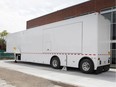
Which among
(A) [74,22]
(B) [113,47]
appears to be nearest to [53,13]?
(B) [113,47]

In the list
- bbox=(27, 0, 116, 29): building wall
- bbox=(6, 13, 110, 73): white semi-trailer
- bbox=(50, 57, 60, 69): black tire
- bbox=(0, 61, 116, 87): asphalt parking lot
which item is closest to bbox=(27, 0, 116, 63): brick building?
bbox=(27, 0, 116, 29): building wall

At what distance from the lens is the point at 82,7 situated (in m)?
19.6

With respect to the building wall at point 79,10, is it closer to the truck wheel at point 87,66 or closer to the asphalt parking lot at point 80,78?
the truck wheel at point 87,66

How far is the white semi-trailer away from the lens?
365 inches

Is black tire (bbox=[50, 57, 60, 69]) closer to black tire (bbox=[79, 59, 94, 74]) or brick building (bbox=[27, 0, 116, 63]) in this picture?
black tire (bbox=[79, 59, 94, 74])

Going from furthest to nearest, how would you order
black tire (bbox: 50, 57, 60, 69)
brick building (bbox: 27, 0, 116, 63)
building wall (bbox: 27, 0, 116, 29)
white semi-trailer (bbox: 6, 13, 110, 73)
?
building wall (bbox: 27, 0, 116, 29) < brick building (bbox: 27, 0, 116, 63) < black tire (bbox: 50, 57, 60, 69) < white semi-trailer (bbox: 6, 13, 110, 73)

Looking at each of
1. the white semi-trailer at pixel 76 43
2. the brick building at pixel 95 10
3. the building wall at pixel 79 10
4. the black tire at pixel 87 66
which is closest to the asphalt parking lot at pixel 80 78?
the black tire at pixel 87 66

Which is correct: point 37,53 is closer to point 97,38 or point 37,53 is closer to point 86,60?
point 86,60

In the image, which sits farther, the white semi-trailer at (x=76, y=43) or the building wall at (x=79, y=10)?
the building wall at (x=79, y=10)

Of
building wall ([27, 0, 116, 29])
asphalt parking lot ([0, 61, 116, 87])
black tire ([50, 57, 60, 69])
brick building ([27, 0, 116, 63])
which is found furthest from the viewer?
building wall ([27, 0, 116, 29])

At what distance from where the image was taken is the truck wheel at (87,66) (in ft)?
30.5

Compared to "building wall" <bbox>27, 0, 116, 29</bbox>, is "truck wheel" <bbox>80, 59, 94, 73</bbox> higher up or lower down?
lower down

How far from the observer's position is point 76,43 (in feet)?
33.4

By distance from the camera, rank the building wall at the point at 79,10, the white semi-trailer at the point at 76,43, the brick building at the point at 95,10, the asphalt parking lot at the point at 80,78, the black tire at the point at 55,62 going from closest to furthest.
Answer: the asphalt parking lot at the point at 80,78, the white semi-trailer at the point at 76,43, the black tire at the point at 55,62, the brick building at the point at 95,10, the building wall at the point at 79,10
